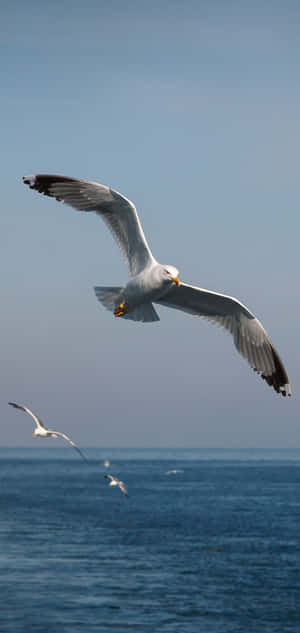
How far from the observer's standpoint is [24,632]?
171 ft

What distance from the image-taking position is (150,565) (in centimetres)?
7038

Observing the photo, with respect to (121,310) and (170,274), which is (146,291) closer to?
(170,274)

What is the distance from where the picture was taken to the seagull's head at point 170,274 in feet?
43.7

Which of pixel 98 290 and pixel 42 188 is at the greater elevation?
pixel 42 188

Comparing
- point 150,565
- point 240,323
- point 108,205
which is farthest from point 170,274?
point 150,565

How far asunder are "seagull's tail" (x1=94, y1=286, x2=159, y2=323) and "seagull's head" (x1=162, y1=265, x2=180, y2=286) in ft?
4.58

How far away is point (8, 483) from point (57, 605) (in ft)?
350

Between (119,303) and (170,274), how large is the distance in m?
1.79

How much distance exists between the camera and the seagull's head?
43.7ft

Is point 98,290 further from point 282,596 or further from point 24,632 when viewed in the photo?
point 282,596

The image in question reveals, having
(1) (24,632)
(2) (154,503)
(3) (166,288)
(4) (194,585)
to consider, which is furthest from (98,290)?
(2) (154,503)

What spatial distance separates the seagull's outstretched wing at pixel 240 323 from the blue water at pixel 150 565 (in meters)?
40.2

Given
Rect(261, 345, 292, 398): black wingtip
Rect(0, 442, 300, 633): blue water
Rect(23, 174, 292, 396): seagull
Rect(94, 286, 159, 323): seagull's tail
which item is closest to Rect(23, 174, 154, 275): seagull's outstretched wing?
Rect(23, 174, 292, 396): seagull

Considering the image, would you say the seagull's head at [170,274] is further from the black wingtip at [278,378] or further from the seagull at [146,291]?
the black wingtip at [278,378]
